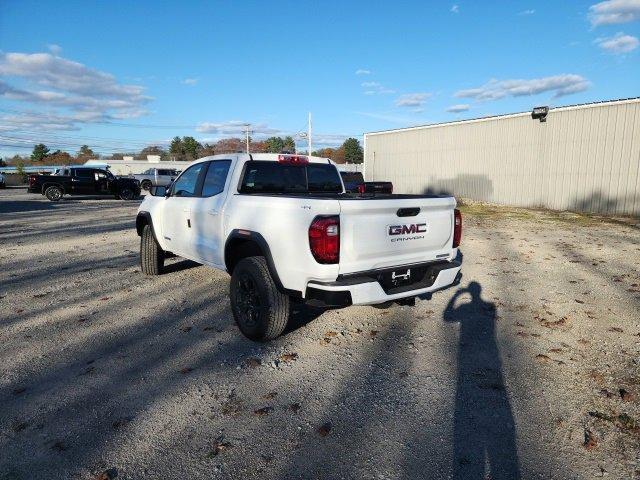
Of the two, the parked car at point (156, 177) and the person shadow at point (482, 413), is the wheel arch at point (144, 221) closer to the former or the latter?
the person shadow at point (482, 413)

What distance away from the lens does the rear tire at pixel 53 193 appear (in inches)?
927

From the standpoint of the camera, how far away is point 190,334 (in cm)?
462

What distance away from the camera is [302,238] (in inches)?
143

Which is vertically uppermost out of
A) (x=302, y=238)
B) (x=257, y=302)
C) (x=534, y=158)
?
(x=534, y=158)

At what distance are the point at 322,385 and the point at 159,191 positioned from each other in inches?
170

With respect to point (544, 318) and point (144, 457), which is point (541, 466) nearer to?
point (144, 457)

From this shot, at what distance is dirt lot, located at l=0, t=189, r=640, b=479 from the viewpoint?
2652 millimetres

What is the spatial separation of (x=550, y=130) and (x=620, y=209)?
476 centimetres

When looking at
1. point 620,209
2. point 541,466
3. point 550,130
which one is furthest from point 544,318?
point 550,130

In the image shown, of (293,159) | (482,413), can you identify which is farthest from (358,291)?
(293,159)

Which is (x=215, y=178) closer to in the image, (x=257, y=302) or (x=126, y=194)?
(x=257, y=302)

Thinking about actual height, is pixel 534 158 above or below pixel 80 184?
above

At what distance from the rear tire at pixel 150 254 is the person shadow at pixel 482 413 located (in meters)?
4.73

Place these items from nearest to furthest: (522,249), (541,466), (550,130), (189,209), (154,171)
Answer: (541,466), (189,209), (522,249), (550,130), (154,171)
